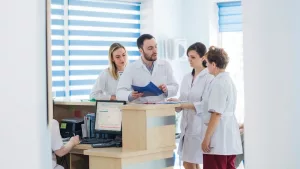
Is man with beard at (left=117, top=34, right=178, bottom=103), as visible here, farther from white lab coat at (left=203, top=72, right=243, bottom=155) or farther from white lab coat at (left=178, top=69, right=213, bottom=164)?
white lab coat at (left=203, top=72, right=243, bottom=155)

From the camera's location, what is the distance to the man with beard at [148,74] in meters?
4.91

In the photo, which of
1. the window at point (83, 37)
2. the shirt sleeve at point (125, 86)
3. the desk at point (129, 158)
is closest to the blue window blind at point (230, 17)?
the window at point (83, 37)

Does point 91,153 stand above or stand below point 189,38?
below

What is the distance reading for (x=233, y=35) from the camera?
8047mm

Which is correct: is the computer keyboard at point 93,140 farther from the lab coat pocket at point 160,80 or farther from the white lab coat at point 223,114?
the white lab coat at point 223,114

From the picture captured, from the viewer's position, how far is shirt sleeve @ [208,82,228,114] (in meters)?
4.46

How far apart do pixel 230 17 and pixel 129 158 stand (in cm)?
462

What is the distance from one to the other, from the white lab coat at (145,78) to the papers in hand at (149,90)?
4.9 inches

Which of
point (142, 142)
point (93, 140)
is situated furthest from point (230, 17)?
point (142, 142)

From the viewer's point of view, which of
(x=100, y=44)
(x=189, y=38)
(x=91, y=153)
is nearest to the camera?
(x=91, y=153)

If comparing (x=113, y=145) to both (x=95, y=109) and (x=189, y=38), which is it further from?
(x=189, y=38)
